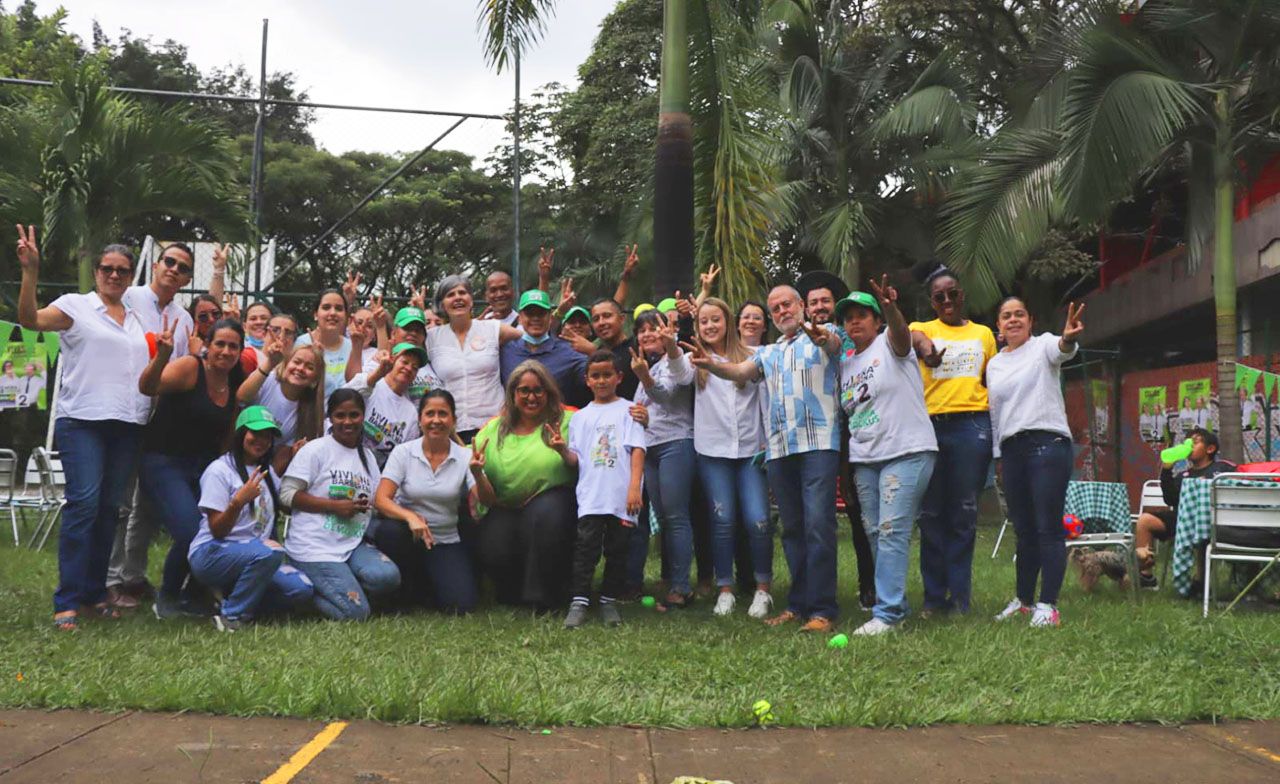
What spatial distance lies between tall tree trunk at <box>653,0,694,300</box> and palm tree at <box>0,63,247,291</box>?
5.41 metres

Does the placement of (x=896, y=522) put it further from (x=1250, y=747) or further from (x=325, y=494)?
(x=325, y=494)

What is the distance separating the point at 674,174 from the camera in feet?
32.6

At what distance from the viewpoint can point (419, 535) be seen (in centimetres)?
675

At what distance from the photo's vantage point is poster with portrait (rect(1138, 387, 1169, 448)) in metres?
17.5

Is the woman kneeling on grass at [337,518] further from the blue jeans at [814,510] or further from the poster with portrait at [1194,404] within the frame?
the poster with portrait at [1194,404]

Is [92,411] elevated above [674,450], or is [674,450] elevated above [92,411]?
[92,411]

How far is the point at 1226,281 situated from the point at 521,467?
8724mm

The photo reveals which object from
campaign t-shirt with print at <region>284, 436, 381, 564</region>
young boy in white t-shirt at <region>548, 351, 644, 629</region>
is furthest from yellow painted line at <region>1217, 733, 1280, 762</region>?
campaign t-shirt with print at <region>284, 436, 381, 564</region>

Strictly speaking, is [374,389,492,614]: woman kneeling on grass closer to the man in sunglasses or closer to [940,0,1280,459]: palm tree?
the man in sunglasses

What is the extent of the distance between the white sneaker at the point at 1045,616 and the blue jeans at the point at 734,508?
4.83 ft

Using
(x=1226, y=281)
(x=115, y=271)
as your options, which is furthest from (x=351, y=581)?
(x=1226, y=281)

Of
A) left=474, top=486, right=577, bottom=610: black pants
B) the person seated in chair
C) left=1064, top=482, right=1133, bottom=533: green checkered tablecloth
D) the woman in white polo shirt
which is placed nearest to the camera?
the woman in white polo shirt

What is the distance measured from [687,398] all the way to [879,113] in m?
15.0

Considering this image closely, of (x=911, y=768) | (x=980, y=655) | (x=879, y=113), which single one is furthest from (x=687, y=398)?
(x=879, y=113)
